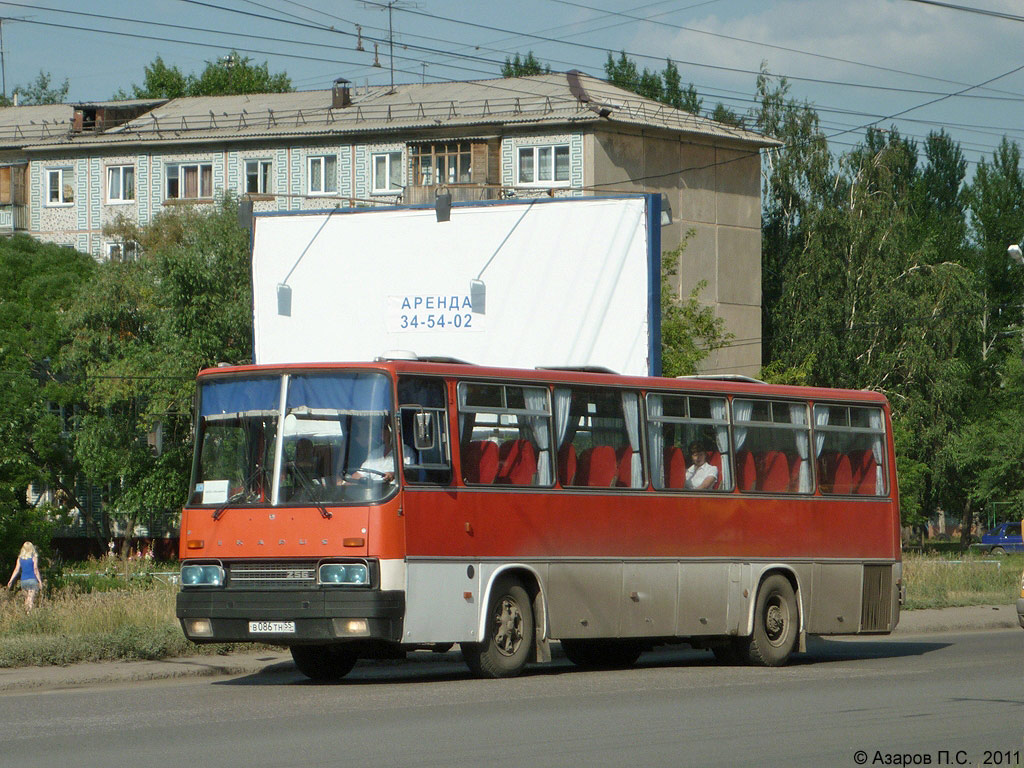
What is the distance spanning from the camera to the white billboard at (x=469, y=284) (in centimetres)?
2102

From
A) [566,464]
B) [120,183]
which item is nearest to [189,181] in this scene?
[120,183]

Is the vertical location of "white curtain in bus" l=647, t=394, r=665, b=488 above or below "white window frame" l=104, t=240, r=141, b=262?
below

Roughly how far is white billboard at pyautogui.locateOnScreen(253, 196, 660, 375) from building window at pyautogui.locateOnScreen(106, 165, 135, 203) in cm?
4957

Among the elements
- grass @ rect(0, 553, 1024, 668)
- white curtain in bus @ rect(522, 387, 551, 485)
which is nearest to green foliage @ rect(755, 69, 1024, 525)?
grass @ rect(0, 553, 1024, 668)

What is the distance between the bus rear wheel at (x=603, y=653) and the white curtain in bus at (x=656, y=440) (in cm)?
198

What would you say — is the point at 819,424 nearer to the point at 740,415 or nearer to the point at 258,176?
the point at 740,415

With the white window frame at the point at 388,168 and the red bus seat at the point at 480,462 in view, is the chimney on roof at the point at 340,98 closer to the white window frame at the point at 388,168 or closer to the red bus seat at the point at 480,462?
the white window frame at the point at 388,168

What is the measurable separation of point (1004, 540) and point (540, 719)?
7103 cm

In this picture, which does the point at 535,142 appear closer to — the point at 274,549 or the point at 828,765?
the point at 274,549

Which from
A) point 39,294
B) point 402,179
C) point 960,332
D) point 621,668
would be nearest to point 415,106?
point 402,179

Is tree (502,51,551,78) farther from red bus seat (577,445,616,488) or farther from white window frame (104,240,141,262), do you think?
red bus seat (577,445,616,488)

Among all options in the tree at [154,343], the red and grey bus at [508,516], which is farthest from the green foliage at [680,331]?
the red and grey bus at [508,516]

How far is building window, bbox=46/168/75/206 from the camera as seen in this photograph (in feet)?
234

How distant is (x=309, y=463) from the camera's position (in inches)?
586
